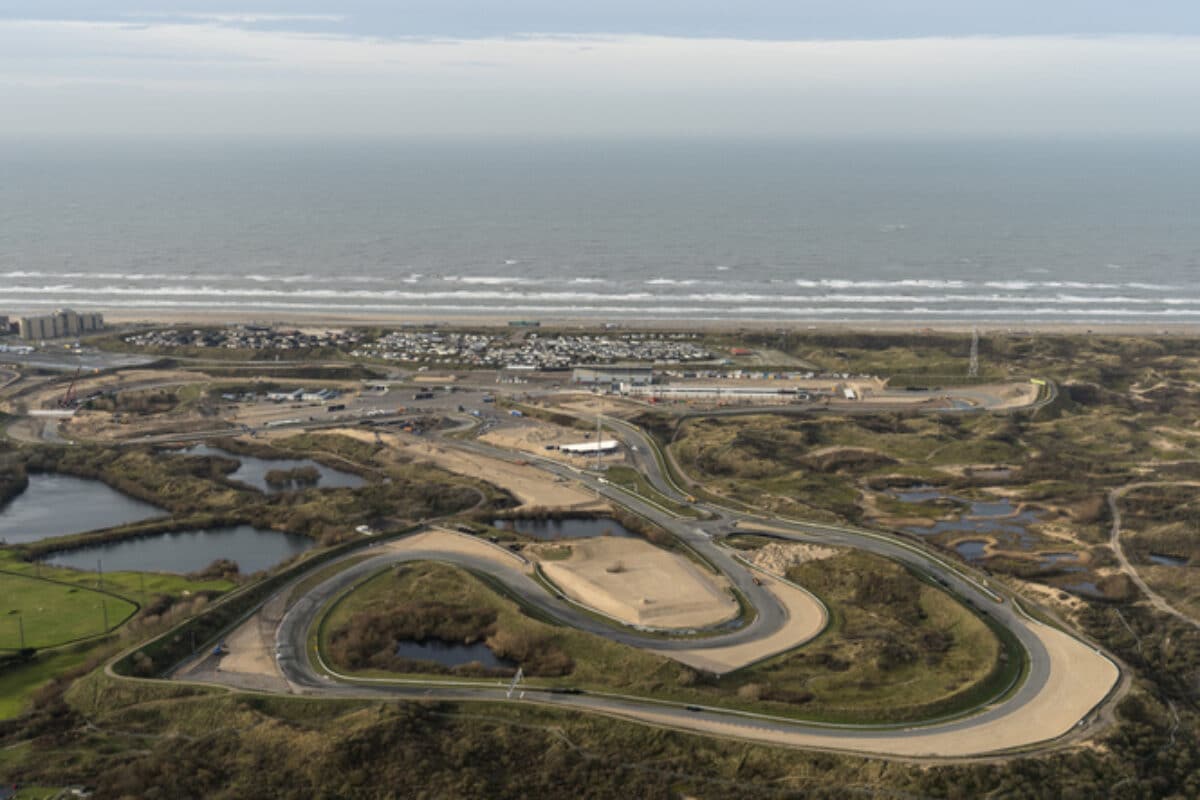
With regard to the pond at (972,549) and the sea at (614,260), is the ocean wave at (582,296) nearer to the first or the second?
the sea at (614,260)

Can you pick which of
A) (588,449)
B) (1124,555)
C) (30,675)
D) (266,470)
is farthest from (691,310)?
(30,675)

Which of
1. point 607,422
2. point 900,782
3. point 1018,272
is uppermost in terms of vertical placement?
point 1018,272

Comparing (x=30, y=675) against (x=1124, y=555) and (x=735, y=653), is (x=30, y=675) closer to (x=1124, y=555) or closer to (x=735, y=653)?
(x=735, y=653)

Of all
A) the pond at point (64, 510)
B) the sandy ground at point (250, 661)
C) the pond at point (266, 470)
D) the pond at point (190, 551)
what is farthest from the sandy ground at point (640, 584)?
the pond at point (64, 510)

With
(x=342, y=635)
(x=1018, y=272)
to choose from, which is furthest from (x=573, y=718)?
(x=1018, y=272)

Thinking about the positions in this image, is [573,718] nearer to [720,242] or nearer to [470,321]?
[470,321]
